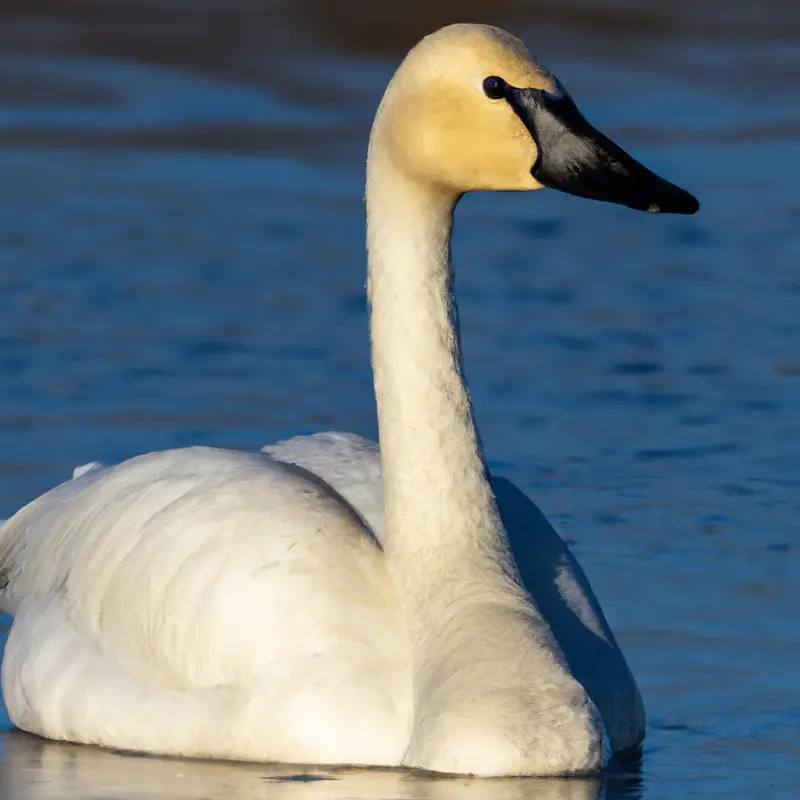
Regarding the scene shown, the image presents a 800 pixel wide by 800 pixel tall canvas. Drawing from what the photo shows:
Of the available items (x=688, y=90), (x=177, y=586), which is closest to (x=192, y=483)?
(x=177, y=586)

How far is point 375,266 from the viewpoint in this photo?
23.0 ft

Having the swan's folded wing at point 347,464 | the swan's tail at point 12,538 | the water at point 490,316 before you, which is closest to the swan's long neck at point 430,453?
the swan's folded wing at point 347,464

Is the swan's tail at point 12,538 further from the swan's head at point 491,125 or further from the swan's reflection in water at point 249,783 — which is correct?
the swan's head at point 491,125

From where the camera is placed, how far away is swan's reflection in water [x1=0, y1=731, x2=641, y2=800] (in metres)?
6.50

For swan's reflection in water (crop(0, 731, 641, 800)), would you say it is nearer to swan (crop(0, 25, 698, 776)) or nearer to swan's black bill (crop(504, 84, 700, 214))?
swan (crop(0, 25, 698, 776))

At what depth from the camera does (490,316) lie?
1162 cm

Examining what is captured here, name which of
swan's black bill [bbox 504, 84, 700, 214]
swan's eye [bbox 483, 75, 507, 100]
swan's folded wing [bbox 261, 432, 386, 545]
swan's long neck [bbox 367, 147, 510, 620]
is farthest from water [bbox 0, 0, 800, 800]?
swan's eye [bbox 483, 75, 507, 100]

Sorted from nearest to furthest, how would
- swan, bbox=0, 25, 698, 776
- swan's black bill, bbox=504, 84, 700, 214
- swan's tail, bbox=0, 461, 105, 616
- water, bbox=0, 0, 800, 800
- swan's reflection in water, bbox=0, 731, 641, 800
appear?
swan's reflection in water, bbox=0, 731, 641, 800 → swan, bbox=0, 25, 698, 776 → swan's black bill, bbox=504, 84, 700, 214 → water, bbox=0, 0, 800, 800 → swan's tail, bbox=0, 461, 105, 616

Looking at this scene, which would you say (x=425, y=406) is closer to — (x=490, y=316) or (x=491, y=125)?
(x=491, y=125)

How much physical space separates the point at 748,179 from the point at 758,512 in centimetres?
559

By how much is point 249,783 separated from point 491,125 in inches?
69.4

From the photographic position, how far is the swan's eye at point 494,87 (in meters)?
6.85

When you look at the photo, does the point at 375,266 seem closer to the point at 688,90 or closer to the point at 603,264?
the point at 603,264

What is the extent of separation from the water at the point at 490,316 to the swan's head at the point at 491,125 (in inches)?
58.2
